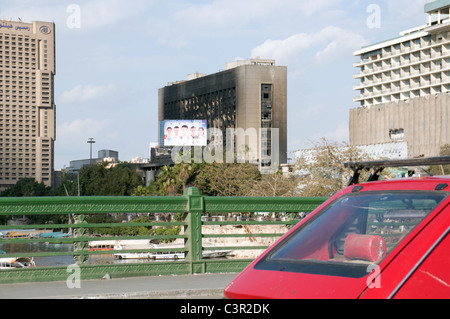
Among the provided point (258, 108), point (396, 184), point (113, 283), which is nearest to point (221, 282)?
point (113, 283)

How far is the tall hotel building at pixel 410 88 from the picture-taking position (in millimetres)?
106875

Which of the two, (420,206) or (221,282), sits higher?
(420,206)

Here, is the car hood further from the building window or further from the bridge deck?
the building window

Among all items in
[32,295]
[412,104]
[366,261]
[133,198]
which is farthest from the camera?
[412,104]

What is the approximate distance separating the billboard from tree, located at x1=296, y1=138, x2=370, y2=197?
80795mm

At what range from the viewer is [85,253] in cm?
1089

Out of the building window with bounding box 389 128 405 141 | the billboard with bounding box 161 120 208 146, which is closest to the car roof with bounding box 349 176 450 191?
the building window with bounding box 389 128 405 141

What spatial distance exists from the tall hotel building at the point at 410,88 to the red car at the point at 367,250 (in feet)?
278

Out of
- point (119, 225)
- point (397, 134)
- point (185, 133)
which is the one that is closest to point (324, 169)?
point (119, 225)

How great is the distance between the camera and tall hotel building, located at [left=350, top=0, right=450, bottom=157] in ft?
351
